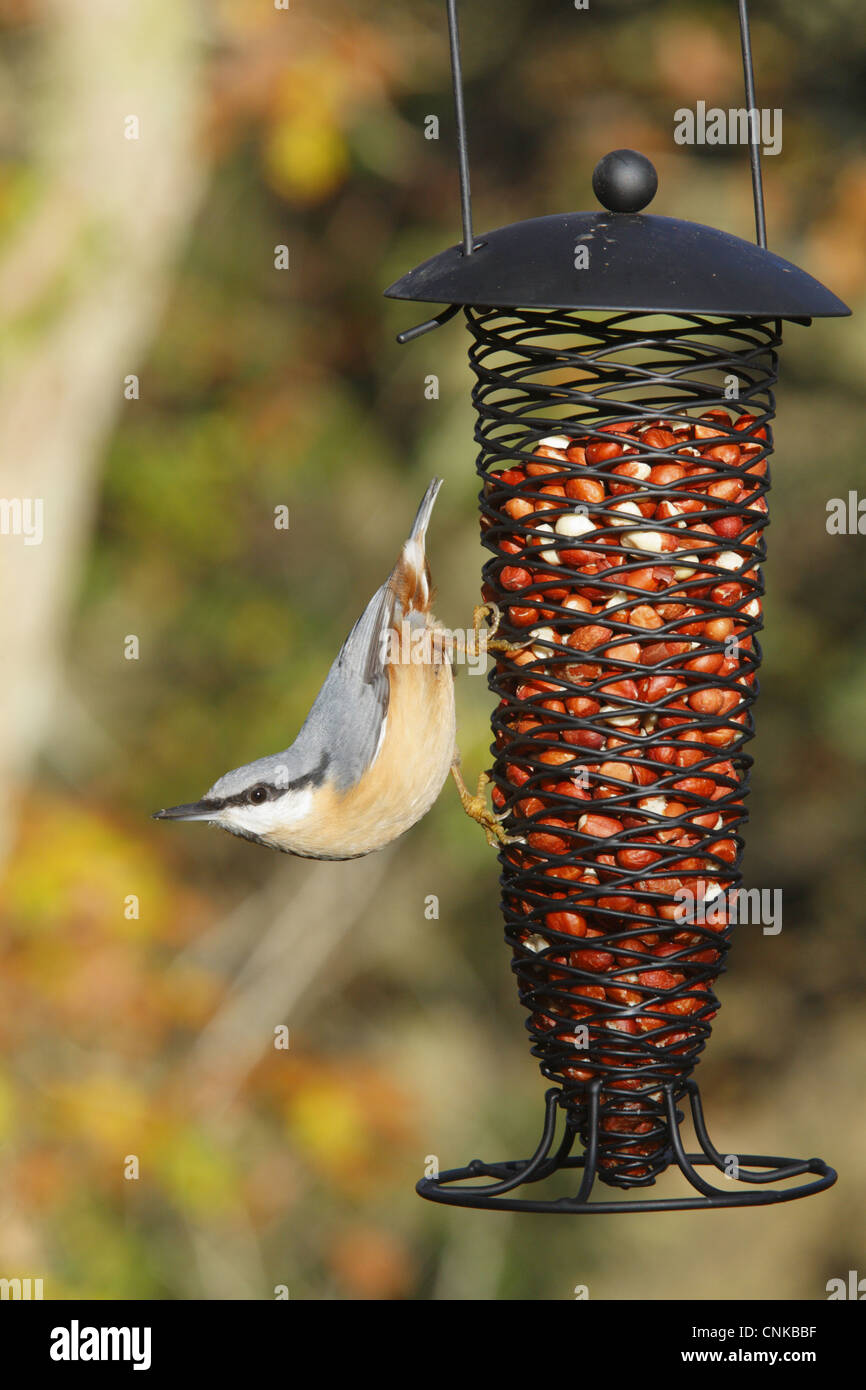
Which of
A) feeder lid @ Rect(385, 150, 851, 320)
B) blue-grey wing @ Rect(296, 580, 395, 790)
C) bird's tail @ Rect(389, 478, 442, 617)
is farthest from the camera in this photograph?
bird's tail @ Rect(389, 478, 442, 617)

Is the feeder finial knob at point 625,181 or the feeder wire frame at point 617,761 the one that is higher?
the feeder finial knob at point 625,181

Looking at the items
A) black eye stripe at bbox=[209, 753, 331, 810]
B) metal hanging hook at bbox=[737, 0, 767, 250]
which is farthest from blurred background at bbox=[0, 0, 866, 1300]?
metal hanging hook at bbox=[737, 0, 767, 250]

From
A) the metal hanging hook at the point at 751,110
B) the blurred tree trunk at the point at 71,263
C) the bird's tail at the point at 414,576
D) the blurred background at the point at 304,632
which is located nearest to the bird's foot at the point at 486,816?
the bird's tail at the point at 414,576

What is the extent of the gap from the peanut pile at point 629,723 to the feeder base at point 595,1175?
67 mm

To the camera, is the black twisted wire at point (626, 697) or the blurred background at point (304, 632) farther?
the blurred background at point (304, 632)

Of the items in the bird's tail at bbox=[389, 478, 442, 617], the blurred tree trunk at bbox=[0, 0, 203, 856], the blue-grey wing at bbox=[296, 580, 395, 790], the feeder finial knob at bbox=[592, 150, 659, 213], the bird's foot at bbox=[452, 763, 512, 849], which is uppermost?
the blurred tree trunk at bbox=[0, 0, 203, 856]

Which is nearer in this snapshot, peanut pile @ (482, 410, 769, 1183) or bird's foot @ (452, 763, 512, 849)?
peanut pile @ (482, 410, 769, 1183)

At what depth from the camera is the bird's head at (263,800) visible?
9.47 ft

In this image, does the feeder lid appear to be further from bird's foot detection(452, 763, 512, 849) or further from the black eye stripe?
the black eye stripe

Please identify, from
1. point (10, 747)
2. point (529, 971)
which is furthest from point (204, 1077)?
point (529, 971)

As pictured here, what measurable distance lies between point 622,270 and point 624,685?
661 millimetres

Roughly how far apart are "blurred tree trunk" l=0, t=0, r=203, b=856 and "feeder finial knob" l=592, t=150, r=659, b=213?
13.8ft

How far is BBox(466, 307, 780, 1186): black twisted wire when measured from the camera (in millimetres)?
2391

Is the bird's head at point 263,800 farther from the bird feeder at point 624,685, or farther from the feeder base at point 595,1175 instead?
the feeder base at point 595,1175
